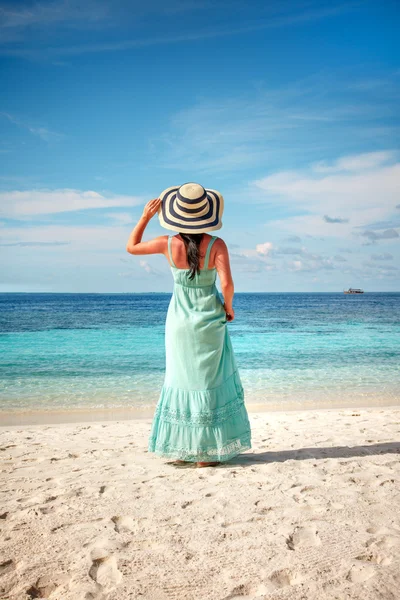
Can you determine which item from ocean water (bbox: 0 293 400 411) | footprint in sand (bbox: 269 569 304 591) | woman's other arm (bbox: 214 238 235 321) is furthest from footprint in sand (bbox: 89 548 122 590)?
ocean water (bbox: 0 293 400 411)

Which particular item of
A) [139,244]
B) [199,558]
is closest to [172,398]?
[139,244]

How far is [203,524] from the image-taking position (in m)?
2.85

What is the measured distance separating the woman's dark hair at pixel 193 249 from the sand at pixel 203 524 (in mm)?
1700

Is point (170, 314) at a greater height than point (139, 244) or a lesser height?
lesser

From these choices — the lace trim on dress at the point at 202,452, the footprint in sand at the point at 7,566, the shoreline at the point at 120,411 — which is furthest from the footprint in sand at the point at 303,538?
the shoreline at the point at 120,411

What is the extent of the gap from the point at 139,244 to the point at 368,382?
24.7 ft

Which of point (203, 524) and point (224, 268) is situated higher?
point (224, 268)

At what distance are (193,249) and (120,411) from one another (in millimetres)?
4455

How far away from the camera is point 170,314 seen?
13.0 feet

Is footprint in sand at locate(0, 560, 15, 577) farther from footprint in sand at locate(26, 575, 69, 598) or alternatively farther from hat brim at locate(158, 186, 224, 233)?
hat brim at locate(158, 186, 224, 233)

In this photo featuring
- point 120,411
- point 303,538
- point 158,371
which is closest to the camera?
point 303,538

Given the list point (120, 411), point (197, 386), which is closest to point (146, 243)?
point (197, 386)

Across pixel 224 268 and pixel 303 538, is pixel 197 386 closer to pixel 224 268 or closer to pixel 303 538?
pixel 224 268

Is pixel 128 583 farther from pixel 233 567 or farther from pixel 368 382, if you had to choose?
pixel 368 382
